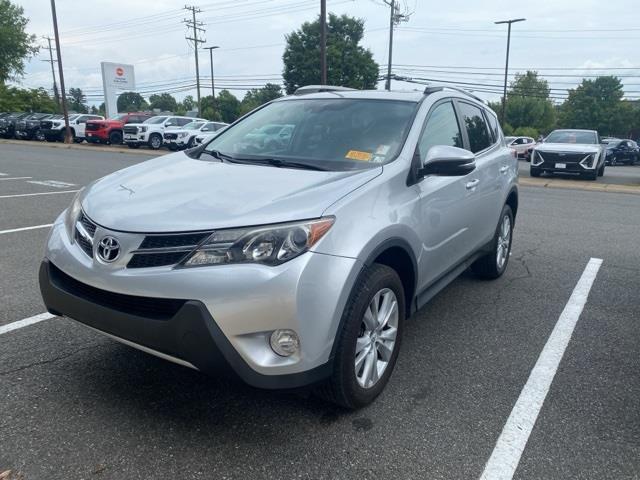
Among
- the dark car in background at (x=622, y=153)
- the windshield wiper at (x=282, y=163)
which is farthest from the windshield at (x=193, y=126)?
the windshield wiper at (x=282, y=163)

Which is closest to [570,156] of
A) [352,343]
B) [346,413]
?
[346,413]

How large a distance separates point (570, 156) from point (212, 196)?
1593 cm

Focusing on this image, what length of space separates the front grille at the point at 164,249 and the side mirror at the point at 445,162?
145 cm

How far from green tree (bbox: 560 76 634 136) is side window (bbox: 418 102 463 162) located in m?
73.2

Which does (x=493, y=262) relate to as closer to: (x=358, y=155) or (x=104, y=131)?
(x=358, y=155)

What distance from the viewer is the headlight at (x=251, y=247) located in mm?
2336

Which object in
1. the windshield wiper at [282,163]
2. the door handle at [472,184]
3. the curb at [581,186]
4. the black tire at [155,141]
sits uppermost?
the windshield wiper at [282,163]

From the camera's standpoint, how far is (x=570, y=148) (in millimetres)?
16328

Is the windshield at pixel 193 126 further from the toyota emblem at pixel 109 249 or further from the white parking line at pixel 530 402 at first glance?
the toyota emblem at pixel 109 249

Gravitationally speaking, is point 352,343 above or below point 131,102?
below

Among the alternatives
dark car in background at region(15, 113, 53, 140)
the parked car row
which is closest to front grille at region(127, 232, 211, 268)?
the parked car row

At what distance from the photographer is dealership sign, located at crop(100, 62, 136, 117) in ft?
146

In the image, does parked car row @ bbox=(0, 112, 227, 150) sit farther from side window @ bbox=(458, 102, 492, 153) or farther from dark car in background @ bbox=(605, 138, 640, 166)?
dark car in background @ bbox=(605, 138, 640, 166)

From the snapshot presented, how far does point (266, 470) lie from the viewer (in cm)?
238
